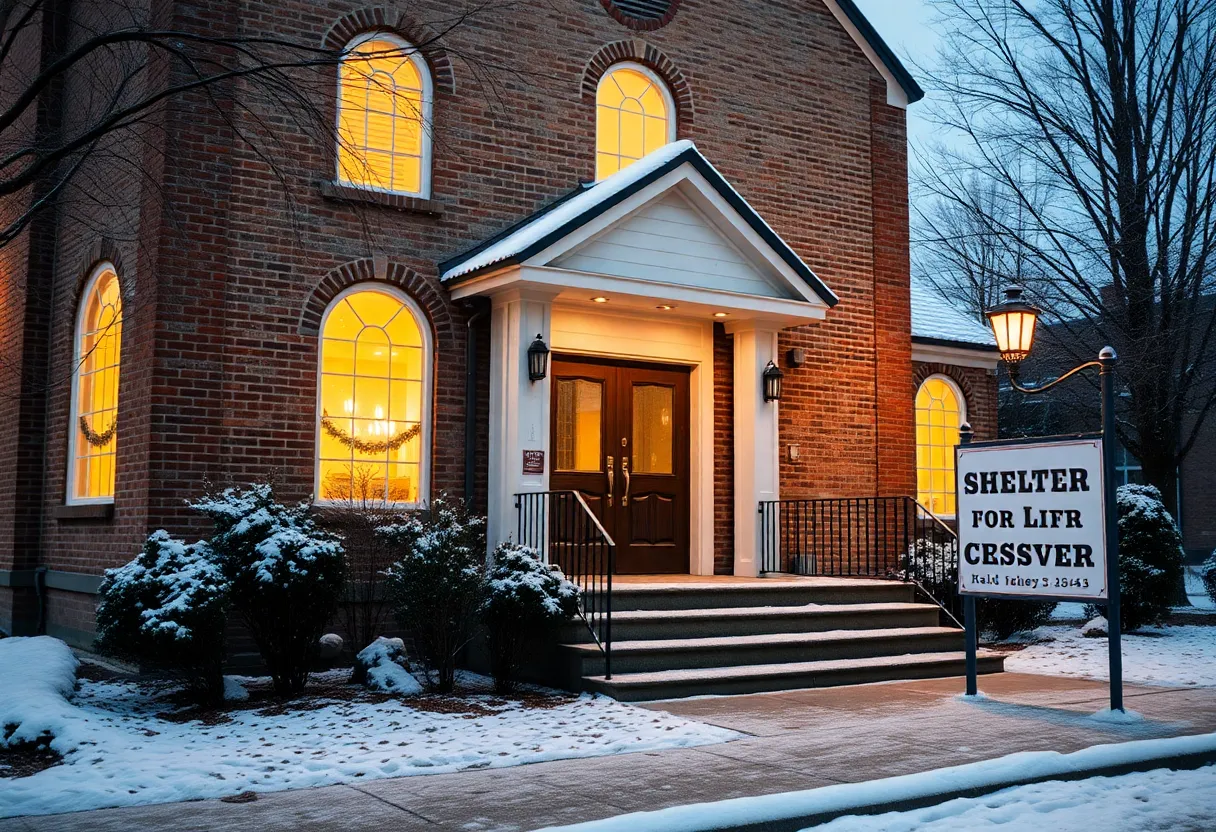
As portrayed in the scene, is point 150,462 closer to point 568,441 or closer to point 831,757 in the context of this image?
point 568,441

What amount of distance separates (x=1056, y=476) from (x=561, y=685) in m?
4.06

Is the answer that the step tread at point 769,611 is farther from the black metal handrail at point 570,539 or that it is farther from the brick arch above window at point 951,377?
the brick arch above window at point 951,377

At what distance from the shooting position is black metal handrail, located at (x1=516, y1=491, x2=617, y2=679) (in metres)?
9.59

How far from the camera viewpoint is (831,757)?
21.7ft

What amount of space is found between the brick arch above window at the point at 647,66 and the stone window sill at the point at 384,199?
7.48 feet

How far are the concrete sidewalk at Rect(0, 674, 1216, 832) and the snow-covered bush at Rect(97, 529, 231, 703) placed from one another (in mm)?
2487

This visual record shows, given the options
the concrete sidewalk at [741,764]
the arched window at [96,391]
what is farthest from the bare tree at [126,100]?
the concrete sidewalk at [741,764]

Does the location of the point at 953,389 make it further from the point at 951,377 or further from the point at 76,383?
the point at 76,383

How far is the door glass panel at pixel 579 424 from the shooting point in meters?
11.7

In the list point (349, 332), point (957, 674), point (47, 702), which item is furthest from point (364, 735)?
point (957, 674)

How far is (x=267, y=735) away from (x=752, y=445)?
653 cm

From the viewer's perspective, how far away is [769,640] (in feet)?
32.4

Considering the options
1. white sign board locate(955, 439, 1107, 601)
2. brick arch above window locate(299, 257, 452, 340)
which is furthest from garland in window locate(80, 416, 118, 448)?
white sign board locate(955, 439, 1107, 601)

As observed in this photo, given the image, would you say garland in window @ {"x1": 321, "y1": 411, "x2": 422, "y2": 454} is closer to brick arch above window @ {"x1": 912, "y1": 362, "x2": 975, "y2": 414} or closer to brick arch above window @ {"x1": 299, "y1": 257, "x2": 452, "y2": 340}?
brick arch above window @ {"x1": 299, "y1": 257, "x2": 452, "y2": 340}
